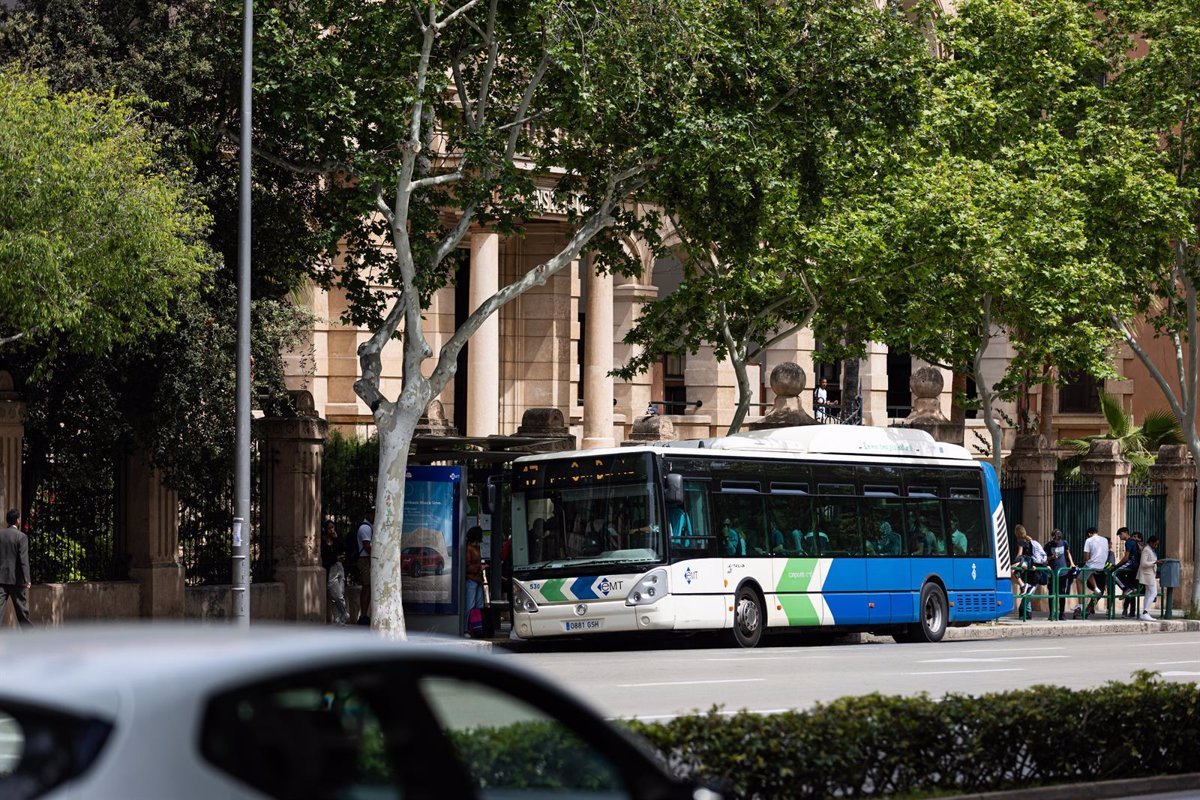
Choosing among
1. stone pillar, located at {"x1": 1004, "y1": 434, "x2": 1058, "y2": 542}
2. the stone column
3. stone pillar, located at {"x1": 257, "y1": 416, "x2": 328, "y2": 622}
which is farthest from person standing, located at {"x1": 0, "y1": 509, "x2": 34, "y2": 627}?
stone pillar, located at {"x1": 1004, "y1": 434, "x2": 1058, "y2": 542}

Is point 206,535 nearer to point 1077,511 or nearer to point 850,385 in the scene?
point 850,385

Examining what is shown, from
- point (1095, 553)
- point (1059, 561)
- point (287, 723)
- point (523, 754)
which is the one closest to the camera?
point (287, 723)

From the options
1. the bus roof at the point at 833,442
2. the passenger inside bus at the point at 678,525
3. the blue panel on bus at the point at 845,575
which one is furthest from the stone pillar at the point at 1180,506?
the passenger inside bus at the point at 678,525

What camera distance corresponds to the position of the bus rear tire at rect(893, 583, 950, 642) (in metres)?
28.2

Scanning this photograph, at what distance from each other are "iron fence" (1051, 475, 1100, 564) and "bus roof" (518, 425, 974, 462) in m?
10.2

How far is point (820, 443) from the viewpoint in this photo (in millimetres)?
26812

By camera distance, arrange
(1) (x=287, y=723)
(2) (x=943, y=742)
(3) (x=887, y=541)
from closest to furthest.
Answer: (1) (x=287, y=723), (2) (x=943, y=742), (3) (x=887, y=541)

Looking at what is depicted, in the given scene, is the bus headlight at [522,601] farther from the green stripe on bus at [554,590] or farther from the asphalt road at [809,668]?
the asphalt road at [809,668]

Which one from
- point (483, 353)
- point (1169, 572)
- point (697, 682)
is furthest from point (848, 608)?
point (483, 353)

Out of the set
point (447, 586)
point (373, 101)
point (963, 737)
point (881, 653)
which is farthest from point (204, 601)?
point (963, 737)

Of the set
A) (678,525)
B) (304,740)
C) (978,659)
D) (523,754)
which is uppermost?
(304,740)

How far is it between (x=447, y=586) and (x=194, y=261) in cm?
648

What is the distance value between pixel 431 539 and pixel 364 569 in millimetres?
1461

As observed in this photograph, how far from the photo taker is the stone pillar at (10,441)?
895 inches
